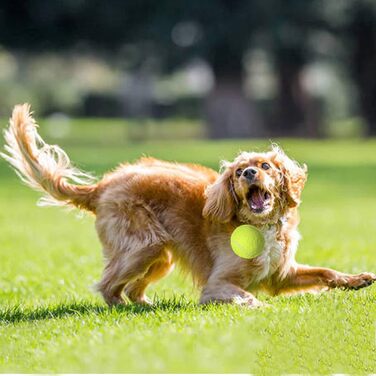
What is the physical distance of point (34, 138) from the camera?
8328 mm

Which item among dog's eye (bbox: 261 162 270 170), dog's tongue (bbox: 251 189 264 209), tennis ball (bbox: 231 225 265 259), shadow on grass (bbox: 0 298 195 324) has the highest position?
dog's eye (bbox: 261 162 270 170)

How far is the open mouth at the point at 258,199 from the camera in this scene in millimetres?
7516

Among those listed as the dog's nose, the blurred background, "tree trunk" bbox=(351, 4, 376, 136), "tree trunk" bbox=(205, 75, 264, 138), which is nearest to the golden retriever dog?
the dog's nose

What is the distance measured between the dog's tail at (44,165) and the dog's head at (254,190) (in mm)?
1208

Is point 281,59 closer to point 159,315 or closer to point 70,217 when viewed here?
point 70,217

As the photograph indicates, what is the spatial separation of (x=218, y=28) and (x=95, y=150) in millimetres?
6099

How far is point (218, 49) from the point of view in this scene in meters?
33.3

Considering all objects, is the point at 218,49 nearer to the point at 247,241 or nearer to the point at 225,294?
the point at 247,241

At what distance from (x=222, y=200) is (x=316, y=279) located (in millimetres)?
1010

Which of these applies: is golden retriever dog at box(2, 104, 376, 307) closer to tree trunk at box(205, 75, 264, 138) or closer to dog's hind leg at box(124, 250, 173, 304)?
dog's hind leg at box(124, 250, 173, 304)

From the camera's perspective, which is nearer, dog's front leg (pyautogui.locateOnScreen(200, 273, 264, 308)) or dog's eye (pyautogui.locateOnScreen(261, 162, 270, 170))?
dog's front leg (pyautogui.locateOnScreen(200, 273, 264, 308))

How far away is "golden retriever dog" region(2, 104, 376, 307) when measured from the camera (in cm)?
756

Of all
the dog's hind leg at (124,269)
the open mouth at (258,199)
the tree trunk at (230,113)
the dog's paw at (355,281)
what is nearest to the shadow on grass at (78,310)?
the dog's hind leg at (124,269)

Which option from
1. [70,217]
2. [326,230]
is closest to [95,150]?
[70,217]
